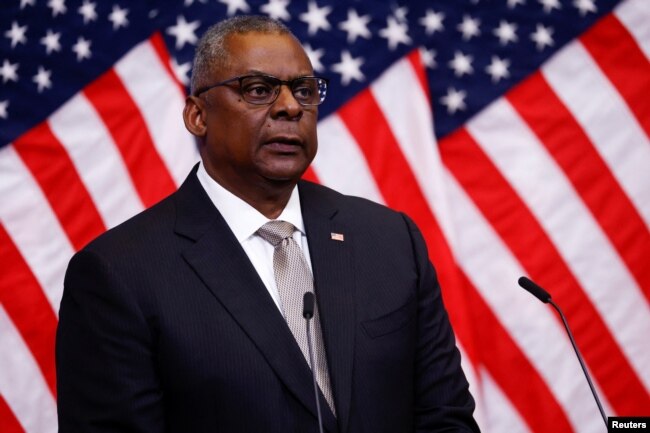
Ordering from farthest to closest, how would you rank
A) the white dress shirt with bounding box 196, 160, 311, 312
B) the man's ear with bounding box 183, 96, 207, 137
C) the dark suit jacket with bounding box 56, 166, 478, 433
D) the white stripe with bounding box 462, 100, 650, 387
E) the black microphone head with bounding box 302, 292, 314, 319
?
1. the white stripe with bounding box 462, 100, 650, 387
2. the man's ear with bounding box 183, 96, 207, 137
3. the white dress shirt with bounding box 196, 160, 311, 312
4. the dark suit jacket with bounding box 56, 166, 478, 433
5. the black microphone head with bounding box 302, 292, 314, 319

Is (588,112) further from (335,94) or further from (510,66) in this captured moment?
(335,94)

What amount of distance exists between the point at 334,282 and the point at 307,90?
1.48 feet

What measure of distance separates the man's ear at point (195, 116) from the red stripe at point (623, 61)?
1.70m

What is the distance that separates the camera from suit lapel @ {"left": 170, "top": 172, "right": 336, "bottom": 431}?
5.44 feet

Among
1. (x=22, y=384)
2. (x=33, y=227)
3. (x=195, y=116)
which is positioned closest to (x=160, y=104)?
→ (x=33, y=227)

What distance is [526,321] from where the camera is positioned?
2.96m

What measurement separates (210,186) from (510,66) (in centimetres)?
155

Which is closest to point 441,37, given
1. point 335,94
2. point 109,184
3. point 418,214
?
point 335,94

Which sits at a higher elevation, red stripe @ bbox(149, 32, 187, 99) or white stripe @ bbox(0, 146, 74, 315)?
red stripe @ bbox(149, 32, 187, 99)

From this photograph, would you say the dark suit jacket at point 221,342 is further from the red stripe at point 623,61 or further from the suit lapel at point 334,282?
the red stripe at point 623,61

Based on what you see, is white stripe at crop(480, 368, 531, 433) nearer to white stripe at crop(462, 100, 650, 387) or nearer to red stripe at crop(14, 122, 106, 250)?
white stripe at crop(462, 100, 650, 387)

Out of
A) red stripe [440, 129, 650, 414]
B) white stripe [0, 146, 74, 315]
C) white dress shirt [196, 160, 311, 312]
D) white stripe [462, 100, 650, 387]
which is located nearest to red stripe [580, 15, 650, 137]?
white stripe [462, 100, 650, 387]

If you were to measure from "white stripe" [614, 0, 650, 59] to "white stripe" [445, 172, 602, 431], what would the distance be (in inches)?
34.6

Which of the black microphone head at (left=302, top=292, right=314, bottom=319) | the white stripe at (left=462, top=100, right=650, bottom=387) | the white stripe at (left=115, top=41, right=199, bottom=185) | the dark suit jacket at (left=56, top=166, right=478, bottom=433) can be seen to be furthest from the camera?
the white stripe at (left=462, top=100, right=650, bottom=387)
